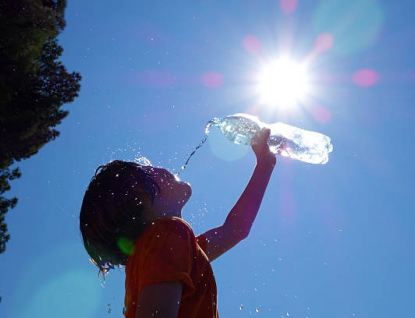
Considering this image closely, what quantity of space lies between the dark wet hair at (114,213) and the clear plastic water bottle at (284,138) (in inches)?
→ 108

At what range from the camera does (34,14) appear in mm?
8258

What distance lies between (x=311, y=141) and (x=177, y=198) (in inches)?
147

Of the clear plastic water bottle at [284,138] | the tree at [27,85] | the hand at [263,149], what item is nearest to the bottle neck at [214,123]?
the clear plastic water bottle at [284,138]

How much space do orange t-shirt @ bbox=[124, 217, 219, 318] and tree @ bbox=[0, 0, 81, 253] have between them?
6.96m

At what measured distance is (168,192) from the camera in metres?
2.55

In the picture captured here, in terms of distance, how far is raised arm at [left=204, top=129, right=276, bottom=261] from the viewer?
2650 mm

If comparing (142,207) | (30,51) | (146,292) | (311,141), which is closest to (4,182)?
(30,51)

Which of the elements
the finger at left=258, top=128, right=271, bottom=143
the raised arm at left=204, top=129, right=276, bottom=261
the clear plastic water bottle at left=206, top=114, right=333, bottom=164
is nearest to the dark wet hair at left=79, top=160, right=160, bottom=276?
the raised arm at left=204, top=129, right=276, bottom=261

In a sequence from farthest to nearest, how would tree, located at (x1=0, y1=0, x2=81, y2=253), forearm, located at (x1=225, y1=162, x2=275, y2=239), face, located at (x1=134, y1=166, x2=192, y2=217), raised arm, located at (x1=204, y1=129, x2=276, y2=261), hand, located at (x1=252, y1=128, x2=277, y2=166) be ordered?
tree, located at (x1=0, y1=0, x2=81, y2=253) → hand, located at (x1=252, y1=128, x2=277, y2=166) → forearm, located at (x1=225, y1=162, x2=275, y2=239) → raised arm, located at (x1=204, y1=129, x2=276, y2=261) → face, located at (x1=134, y1=166, x2=192, y2=217)

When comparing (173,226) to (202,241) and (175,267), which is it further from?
(202,241)

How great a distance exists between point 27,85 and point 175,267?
310 inches

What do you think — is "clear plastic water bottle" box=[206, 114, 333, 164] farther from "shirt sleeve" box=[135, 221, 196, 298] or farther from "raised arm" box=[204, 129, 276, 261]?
"shirt sleeve" box=[135, 221, 196, 298]

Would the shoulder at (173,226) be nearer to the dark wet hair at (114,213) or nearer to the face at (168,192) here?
the dark wet hair at (114,213)

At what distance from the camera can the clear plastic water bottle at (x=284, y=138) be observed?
16.9 ft
